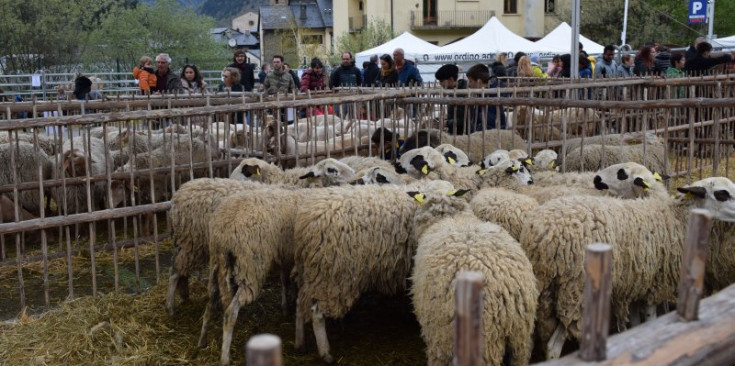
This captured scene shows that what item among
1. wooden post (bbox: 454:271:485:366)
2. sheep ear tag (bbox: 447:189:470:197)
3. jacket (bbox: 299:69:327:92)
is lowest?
sheep ear tag (bbox: 447:189:470:197)

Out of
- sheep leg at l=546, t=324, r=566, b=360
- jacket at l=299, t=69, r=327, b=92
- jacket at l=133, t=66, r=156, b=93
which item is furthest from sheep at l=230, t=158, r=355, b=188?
jacket at l=299, t=69, r=327, b=92

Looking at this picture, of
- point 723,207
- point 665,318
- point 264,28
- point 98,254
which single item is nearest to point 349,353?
point 723,207

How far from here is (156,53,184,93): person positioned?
521 inches

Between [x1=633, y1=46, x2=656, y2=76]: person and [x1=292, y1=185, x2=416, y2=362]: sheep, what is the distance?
1143 cm

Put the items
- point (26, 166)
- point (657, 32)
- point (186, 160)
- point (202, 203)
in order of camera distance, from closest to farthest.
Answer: point (202, 203)
point (26, 166)
point (186, 160)
point (657, 32)

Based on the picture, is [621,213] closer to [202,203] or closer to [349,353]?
[349,353]

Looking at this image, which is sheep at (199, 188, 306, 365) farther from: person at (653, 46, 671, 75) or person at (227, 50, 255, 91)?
person at (653, 46, 671, 75)

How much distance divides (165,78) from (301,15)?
2153 inches

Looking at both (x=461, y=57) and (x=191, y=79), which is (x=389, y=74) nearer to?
(x=191, y=79)

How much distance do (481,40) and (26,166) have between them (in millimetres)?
18928

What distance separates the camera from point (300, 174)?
707 cm

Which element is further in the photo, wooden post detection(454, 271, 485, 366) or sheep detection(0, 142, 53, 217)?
sheep detection(0, 142, 53, 217)

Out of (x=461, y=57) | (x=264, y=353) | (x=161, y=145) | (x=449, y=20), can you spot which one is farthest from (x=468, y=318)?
(x=449, y=20)

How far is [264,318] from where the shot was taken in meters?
6.11
